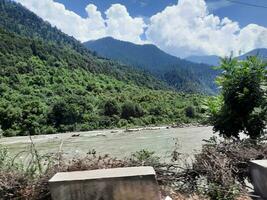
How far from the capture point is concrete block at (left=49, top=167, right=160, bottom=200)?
16.3ft

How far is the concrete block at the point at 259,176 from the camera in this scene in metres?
5.93

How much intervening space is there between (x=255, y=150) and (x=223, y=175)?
1.20 m

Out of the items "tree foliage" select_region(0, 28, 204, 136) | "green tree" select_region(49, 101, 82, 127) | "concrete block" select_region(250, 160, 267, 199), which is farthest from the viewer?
"green tree" select_region(49, 101, 82, 127)

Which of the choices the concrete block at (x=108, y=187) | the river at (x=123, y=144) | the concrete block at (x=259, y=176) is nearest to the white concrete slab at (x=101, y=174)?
the concrete block at (x=108, y=187)

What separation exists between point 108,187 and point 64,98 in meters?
92.2

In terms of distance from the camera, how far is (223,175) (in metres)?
5.99

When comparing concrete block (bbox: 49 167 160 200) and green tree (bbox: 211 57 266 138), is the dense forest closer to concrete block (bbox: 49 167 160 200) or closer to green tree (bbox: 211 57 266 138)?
green tree (bbox: 211 57 266 138)

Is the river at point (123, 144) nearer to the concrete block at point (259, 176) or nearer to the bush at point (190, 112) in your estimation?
the concrete block at point (259, 176)

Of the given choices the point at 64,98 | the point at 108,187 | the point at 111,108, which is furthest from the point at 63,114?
the point at 108,187

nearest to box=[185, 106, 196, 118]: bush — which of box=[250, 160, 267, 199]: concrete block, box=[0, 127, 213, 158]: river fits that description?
box=[0, 127, 213, 158]: river

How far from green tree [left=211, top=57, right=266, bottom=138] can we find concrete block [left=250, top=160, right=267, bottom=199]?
3409 mm

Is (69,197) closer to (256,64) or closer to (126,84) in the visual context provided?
(256,64)

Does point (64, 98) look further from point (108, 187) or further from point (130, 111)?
point (108, 187)

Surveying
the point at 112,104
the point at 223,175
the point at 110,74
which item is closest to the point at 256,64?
the point at 223,175
